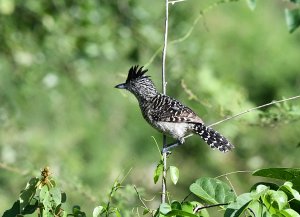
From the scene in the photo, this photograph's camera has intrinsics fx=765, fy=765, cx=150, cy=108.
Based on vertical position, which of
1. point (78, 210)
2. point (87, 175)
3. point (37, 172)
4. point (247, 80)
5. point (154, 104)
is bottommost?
point (78, 210)

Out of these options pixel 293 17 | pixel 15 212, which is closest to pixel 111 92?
pixel 293 17

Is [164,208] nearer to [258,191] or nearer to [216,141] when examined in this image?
[258,191]

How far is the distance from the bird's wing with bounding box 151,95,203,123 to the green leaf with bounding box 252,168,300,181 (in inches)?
A: 110

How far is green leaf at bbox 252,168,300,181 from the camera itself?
8.93ft

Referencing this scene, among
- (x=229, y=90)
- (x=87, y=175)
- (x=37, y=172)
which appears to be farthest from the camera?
(x=87, y=175)

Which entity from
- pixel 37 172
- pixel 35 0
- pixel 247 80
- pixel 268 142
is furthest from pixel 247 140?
pixel 37 172

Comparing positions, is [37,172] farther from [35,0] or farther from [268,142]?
[268,142]

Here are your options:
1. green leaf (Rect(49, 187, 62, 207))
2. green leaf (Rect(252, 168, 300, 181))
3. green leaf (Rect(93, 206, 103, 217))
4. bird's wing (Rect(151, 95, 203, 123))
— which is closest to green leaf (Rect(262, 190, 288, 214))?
green leaf (Rect(252, 168, 300, 181))

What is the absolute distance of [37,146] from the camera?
8859mm

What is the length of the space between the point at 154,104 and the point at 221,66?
5.62 m

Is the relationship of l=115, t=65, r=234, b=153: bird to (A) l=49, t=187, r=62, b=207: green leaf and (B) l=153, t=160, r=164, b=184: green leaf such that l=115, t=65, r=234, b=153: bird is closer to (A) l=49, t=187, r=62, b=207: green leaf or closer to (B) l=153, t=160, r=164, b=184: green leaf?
(B) l=153, t=160, r=164, b=184: green leaf

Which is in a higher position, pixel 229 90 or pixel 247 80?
pixel 247 80

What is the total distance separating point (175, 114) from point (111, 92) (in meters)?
4.95

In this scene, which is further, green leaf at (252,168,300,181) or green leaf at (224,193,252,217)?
green leaf at (252,168,300,181)
